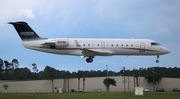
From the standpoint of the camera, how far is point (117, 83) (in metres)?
102

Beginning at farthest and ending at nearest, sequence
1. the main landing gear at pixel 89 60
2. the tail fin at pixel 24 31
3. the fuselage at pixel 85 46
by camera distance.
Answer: the main landing gear at pixel 89 60 → the tail fin at pixel 24 31 → the fuselage at pixel 85 46

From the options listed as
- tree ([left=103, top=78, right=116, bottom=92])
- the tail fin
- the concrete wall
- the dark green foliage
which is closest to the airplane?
the tail fin

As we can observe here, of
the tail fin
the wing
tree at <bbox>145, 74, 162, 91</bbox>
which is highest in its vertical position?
the tail fin

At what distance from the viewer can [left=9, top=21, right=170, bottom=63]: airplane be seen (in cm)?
5409

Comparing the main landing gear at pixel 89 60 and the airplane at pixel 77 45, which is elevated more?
the airplane at pixel 77 45

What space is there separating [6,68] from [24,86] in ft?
163

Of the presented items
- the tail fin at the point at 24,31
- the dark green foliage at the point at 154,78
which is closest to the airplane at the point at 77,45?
the tail fin at the point at 24,31

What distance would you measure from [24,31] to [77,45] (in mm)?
7879

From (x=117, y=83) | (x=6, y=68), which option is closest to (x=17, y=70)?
(x=6, y=68)

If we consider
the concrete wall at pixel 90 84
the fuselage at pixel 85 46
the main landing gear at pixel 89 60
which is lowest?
the concrete wall at pixel 90 84

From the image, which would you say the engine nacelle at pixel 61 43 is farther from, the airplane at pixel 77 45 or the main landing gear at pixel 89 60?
the main landing gear at pixel 89 60

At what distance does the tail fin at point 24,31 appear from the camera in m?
54.7

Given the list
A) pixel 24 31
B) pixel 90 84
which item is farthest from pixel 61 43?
pixel 90 84

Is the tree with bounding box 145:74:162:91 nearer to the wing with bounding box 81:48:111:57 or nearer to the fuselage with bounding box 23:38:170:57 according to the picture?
the fuselage with bounding box 23:38:170:57
